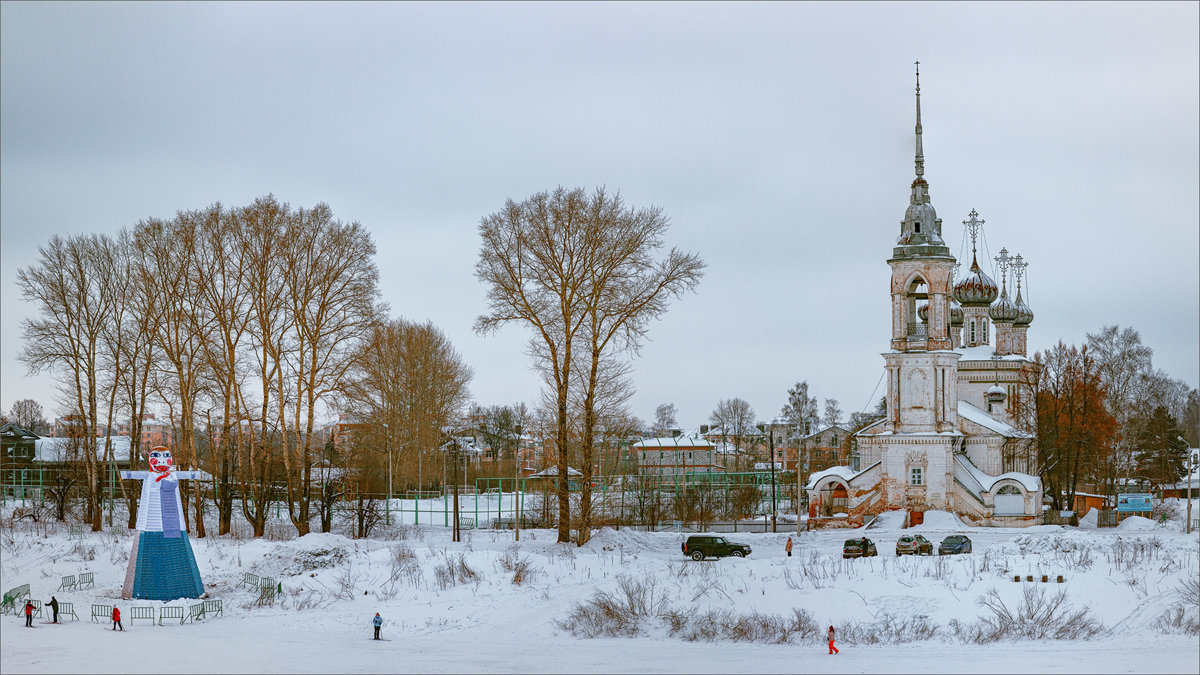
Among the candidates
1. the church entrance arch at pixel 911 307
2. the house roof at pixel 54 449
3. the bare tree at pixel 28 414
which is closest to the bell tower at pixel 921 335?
the church entrance arch at pixel 911 307

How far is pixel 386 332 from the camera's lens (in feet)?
207

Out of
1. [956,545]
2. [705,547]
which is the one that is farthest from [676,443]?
[705,547]

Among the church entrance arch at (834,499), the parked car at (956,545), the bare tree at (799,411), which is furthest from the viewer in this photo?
the bare tree at (799,411)

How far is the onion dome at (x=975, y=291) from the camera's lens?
7362cm

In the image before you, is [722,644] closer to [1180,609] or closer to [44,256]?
[1180,609]

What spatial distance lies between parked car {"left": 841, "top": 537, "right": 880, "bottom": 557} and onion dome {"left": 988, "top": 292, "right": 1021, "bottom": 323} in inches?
1594

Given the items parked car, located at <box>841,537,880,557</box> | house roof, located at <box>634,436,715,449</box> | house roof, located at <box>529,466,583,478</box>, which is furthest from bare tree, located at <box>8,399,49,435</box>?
parked car, located at <box>841,537,880,557</box>

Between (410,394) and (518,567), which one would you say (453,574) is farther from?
(410,394)

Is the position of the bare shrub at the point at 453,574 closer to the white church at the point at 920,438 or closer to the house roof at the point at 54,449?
the white church at the point at 920,438

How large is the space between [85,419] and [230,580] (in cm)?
1529

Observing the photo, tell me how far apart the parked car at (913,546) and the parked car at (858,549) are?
32.7 inches

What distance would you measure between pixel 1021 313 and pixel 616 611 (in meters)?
53.8

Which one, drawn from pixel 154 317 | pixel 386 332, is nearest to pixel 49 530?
pixel 154 317

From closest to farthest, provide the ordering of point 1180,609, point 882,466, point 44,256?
point 1180,609 < point 44,256 < point 882,466
